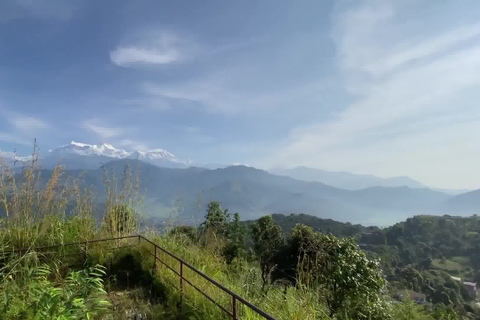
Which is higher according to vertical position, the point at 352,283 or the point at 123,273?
the point at 123,273

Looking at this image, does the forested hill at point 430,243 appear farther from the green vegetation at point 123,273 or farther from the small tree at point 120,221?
the small tree at point 120,221

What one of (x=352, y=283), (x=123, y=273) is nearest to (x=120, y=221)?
(x=123, y=273)

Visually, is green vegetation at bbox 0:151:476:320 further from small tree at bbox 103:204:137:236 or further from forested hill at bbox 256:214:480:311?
forested hill at bbox 256:214:480:311

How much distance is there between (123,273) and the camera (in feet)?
15.3

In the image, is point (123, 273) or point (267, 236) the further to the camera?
point (267, 236)

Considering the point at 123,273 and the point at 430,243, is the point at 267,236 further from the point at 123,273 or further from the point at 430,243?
the point at 430,243

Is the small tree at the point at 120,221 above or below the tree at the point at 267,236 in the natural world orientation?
above

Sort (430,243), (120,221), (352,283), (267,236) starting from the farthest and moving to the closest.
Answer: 1. (430,243)
2. (267,236)
3. (352,283)
4. (120,221)

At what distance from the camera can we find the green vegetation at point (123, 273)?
2.70 m

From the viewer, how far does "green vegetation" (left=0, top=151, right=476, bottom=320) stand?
2.70m

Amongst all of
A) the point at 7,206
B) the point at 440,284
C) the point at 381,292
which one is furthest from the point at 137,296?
the point at 440,284

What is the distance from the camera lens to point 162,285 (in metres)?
4.07

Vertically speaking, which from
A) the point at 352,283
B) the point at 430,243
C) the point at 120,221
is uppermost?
the point at 120,221

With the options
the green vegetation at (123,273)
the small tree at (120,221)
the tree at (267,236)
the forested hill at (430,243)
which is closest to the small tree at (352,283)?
the green vegetation at (123,273)
